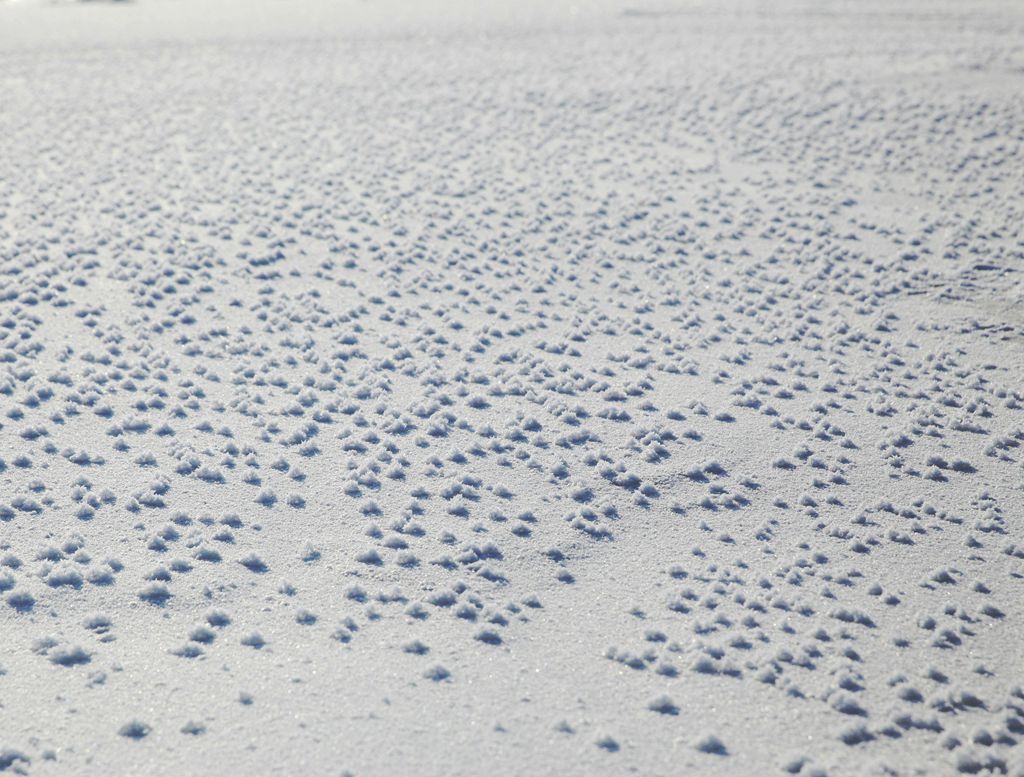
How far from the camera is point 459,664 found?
647 cm

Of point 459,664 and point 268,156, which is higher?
point 268,156

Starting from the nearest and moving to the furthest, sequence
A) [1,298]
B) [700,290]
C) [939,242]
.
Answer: [1,298], [700,290], [939,242]

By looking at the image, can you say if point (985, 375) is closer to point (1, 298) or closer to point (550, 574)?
point (550, 574)

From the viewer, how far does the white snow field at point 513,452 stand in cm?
606

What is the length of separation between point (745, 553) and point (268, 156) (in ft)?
49.8

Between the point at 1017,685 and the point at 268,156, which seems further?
the point at 268,156

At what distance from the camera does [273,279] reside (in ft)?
45.0

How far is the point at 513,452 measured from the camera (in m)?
9.29

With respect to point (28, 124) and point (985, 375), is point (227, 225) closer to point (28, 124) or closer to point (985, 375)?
point (28, 124)

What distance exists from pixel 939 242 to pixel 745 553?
30.0 feet

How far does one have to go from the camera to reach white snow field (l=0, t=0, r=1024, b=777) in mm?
6062

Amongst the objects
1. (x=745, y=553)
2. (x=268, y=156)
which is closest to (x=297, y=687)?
(x=745, y=553)

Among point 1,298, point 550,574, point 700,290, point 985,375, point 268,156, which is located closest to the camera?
point 550,574

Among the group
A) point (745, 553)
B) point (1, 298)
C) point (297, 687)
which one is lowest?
point (297, 687)
